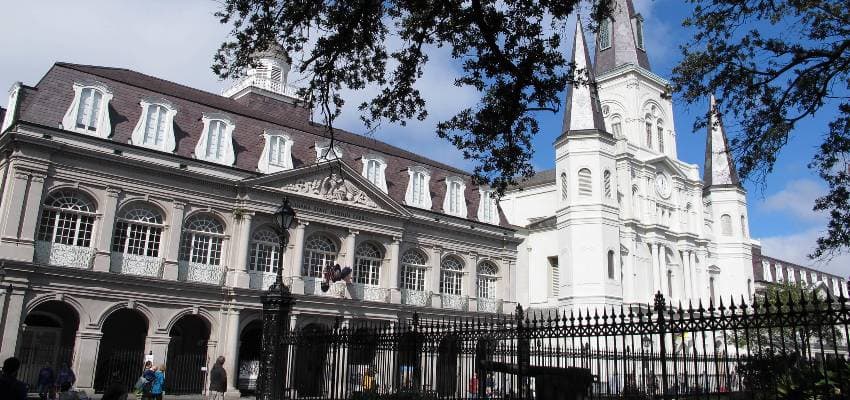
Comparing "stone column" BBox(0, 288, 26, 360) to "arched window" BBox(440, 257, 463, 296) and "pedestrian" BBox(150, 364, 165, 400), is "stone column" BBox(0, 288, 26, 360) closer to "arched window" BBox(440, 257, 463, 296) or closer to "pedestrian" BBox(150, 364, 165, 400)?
"pedestrian" BBox(150, 364, 165, 400)

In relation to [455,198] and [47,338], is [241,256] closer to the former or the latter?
[47,338]

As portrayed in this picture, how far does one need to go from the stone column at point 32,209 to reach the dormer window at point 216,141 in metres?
5.94

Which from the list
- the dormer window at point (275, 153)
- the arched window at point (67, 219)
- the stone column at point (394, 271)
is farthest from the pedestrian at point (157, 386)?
the stone column at point (394, 271)

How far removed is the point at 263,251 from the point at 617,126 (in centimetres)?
2823

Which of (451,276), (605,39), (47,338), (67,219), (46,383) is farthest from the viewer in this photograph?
(605,39)

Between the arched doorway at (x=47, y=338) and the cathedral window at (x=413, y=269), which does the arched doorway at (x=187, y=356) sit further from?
the cathedral window at (x=413, y=269)

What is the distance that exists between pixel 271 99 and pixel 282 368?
86.5 feet

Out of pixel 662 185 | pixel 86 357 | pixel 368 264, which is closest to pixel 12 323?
pixel 86 357

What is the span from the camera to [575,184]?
38062 mm

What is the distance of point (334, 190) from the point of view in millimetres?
30328

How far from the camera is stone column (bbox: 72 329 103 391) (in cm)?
2258

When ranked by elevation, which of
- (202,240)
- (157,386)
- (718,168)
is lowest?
(157,386)

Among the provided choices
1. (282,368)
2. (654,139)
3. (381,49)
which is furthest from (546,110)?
(654,139)

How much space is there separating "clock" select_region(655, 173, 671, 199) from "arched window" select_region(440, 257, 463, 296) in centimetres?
1649
